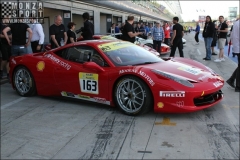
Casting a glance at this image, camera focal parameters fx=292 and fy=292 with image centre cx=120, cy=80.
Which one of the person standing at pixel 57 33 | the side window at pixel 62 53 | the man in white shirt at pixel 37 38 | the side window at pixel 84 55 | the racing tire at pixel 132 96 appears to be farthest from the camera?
the person standing at pixel 57 33

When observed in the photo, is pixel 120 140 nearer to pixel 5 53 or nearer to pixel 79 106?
pixel 79 106

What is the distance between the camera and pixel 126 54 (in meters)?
5.00

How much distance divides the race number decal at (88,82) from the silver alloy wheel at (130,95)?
1.46ft

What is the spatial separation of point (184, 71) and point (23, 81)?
10.4 feet

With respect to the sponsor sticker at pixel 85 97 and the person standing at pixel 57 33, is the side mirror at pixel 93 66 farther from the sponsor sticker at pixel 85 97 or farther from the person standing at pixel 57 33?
the person standing at pixel 57 33

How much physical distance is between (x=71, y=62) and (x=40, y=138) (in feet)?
5.83

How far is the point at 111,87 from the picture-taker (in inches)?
181

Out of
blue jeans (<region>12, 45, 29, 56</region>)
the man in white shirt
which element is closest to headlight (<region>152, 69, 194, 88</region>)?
blue jeans (<region>12, 45, 29, 56</region>)

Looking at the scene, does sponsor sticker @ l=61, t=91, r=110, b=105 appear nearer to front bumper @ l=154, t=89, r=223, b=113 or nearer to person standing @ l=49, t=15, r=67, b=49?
front bumper @ l=154, t=89, r=223, b=113

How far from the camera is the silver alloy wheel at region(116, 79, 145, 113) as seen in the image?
4.37m

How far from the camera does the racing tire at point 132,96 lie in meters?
4.30

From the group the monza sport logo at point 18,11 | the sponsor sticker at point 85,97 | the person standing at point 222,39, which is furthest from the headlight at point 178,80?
the person standing at point 222,39

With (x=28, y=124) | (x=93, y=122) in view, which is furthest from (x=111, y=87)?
(x=28, y=124)

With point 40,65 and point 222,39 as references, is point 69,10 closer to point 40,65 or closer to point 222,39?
point 222,39
